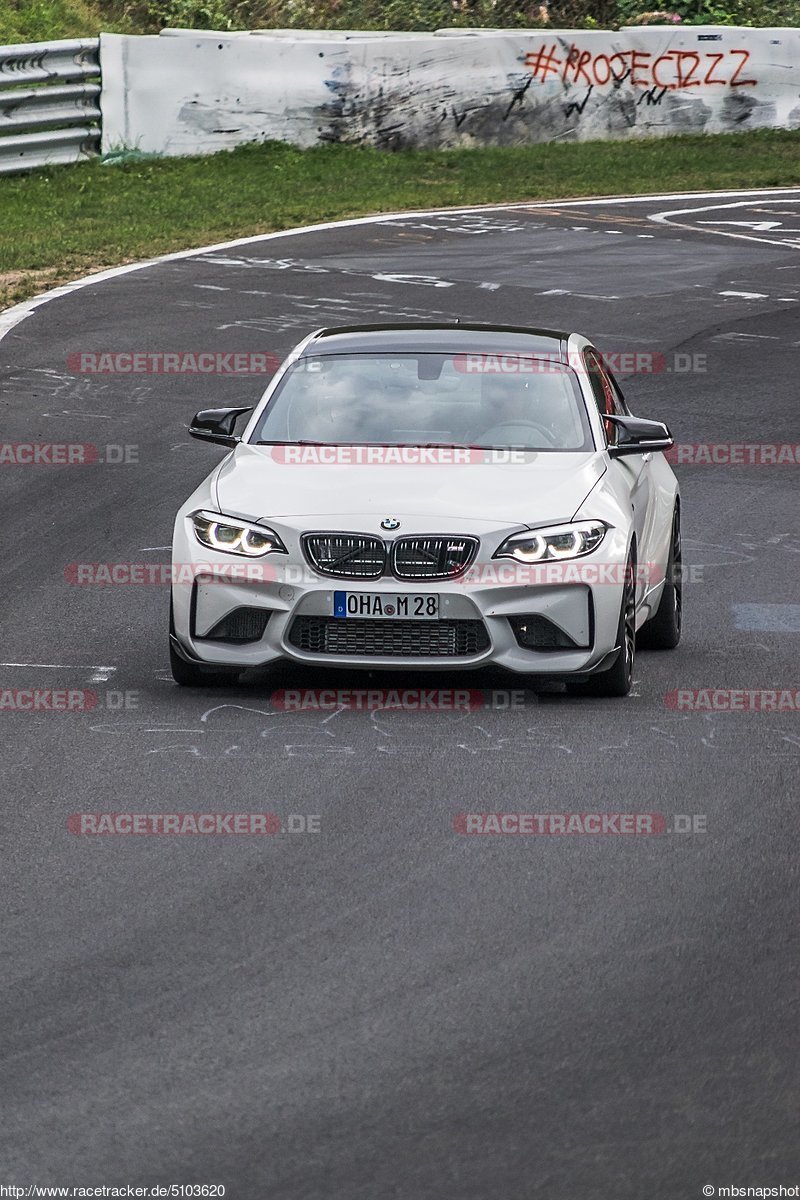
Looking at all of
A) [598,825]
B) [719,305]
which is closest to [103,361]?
[719,305]

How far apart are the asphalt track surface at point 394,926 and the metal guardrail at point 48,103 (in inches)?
546

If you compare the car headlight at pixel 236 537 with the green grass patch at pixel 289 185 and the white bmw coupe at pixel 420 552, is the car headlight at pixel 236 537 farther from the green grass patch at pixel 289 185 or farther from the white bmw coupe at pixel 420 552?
the green grass patch at pixel 289 185

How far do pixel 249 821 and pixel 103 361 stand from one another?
33.7 feet

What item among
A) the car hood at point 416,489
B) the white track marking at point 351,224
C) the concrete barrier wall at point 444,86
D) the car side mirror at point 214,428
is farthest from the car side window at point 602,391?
the concrete barrier wall at point 444,86

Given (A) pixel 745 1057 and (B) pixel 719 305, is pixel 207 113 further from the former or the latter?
(A) pixel 745 1057

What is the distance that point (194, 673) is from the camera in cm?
930

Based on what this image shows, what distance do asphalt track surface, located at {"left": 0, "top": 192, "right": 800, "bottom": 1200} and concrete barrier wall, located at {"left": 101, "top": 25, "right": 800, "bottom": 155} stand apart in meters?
15.4

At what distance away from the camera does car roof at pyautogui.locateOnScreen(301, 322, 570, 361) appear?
10445 mm

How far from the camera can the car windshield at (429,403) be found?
988 cm

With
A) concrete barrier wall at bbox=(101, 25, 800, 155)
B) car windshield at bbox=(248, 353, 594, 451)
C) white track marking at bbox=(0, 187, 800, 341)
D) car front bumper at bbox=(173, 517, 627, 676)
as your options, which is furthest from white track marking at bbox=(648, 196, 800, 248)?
car front bumper at bbox=(173, 517, 627, 676)

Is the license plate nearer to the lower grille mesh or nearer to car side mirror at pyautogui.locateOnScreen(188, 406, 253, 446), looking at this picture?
the lower grille mesh

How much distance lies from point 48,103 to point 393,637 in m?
18.6

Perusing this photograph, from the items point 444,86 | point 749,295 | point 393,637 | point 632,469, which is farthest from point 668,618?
point 444,86

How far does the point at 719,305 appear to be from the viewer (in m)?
20.2
